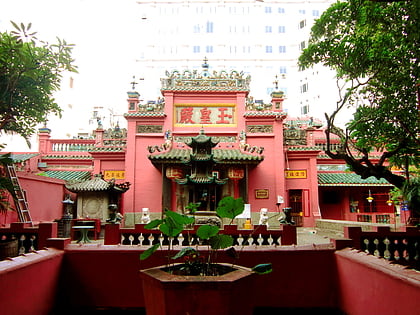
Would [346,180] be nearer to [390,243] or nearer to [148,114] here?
[148,114]

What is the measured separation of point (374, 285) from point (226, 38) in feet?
138

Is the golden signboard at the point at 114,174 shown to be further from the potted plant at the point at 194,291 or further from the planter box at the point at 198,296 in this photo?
the planter box at the point at 198,296

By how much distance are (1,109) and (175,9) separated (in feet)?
129

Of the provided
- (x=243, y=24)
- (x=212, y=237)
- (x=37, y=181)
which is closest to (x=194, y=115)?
(x=37, y=181)

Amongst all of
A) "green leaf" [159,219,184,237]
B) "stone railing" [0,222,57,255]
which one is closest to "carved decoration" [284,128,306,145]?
"stone railing" [0,222,57,255]

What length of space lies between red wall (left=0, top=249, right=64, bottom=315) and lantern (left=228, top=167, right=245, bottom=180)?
9865 mm

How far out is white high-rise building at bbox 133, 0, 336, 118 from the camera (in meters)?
41.2

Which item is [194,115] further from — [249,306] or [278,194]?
[249,306]

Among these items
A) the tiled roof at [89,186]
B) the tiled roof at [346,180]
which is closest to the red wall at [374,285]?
the tiled roof at [89,186]

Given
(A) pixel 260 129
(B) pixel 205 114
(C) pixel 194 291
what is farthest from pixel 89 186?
(C) pixel 194 291

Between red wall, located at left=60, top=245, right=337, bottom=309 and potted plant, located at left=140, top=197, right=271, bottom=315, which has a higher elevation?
potted plant, located at left=140, top=197, right=271, bottom=315

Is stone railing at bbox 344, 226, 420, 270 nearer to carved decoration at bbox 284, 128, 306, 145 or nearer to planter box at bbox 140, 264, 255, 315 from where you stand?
planter box at bbox 140, 264, 255, 315

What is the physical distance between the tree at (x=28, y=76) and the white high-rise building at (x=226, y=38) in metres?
33.1

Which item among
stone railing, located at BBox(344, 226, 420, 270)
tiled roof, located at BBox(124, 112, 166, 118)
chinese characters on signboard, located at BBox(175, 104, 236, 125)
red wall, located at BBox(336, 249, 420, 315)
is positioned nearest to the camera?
red wall, located at BBox(336, 249, 420, 315)
